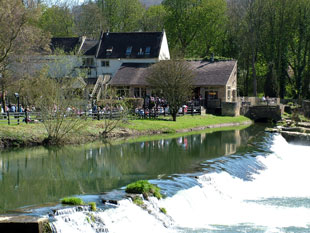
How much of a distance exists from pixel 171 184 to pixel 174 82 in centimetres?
2599

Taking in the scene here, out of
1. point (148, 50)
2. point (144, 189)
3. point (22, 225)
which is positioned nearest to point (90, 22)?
point (148, 50)

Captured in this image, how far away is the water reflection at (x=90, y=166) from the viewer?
21172 mm

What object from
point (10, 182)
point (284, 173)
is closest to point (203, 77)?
point (284, 173)

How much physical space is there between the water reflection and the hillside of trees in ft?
105

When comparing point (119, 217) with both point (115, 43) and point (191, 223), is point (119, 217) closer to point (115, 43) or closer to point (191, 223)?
point (191, 223)

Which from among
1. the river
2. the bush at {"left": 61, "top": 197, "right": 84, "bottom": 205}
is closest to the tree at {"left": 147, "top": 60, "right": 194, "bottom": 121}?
the river

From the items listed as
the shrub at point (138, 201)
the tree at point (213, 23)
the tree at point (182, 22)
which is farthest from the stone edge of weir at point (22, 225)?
the tree at point (182, 22)

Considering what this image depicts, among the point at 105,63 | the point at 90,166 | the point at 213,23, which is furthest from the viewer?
the point at 213,23

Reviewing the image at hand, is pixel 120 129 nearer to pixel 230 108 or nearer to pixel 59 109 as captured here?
pixel 59 109

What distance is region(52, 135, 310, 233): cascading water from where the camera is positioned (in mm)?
17266

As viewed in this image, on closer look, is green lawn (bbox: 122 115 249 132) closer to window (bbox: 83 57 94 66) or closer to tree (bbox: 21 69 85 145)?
tree (bbox: 21 69 85 145)

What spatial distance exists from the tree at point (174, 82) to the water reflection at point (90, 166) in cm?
852

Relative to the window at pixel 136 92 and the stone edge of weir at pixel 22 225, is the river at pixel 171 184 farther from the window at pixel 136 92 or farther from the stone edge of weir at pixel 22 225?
the window at pixel 136 92

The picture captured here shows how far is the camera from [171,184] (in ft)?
71.6
